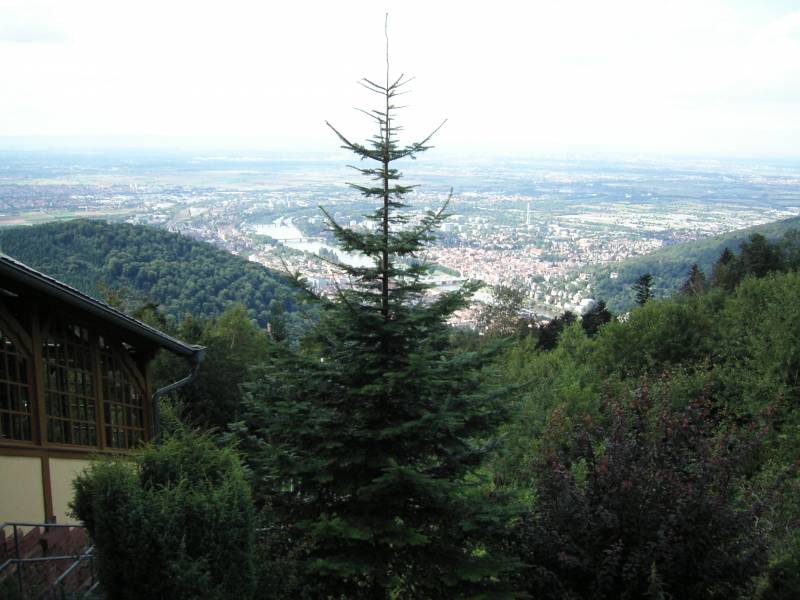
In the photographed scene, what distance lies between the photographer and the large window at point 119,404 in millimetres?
8758

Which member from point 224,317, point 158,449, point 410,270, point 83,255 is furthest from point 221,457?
point 83,255

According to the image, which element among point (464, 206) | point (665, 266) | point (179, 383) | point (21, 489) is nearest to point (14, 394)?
point (21, 489)

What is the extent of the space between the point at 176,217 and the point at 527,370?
58161 millimetres

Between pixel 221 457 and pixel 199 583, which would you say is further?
pixel 221 457

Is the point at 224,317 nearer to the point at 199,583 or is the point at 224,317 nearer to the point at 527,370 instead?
the point at 527,370

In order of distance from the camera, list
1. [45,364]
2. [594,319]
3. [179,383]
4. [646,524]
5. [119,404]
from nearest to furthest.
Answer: [646,524] < [45,364] < [119,404] < [179,383] < [594,319]

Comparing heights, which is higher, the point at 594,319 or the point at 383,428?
the point at 383,428

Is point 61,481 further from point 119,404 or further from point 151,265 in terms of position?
point 151,265

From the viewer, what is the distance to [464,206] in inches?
3659

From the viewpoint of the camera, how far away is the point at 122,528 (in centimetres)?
418

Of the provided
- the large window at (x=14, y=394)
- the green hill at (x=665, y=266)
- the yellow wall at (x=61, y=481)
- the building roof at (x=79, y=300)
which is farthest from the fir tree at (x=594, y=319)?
the large window at (x=14, y=394)

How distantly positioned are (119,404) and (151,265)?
108ft

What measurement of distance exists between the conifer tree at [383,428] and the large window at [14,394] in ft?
8.41

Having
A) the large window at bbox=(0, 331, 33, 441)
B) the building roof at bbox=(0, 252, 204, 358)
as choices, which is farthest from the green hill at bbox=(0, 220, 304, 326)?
the large window at bbox=(0, 331, 33, 441)
